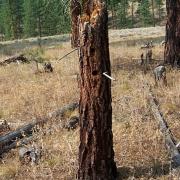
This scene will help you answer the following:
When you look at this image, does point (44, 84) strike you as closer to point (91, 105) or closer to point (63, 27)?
point (91, 105)

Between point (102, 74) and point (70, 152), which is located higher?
point (102, 74)

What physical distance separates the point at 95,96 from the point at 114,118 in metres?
3.30

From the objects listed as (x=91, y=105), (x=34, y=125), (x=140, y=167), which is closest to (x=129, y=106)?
(x=34, y=125)

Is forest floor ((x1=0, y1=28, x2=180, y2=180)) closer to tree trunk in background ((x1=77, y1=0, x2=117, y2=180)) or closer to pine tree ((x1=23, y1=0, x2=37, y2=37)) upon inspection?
tree trunk in background ((x1=77, y1=0, x2=117, y2=180))

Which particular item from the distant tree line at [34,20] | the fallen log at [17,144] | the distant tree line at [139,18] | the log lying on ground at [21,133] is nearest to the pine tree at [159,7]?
the distant tree line at [139,18]

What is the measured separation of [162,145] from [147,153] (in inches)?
16.1

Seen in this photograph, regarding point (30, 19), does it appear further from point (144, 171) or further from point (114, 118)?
point (144, 171)

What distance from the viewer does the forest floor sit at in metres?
7.63

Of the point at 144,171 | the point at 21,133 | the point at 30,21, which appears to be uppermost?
the point at 30,21

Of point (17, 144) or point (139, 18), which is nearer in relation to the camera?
point (17, 144)

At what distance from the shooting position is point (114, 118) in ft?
32.4

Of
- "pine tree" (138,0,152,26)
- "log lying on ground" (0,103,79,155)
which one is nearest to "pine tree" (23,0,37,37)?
"pine tree" (138,0,152,26)

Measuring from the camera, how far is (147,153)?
313 inches

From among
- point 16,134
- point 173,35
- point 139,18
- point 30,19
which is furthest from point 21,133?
point 139,18
